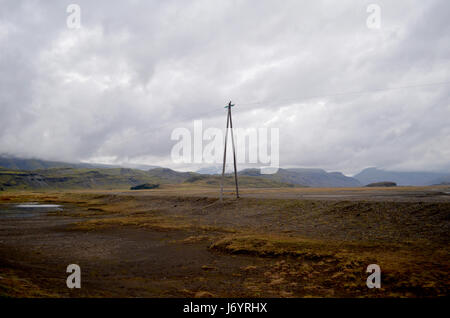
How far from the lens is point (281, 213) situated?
27312 millimetres

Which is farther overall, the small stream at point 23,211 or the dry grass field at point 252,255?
the small stream at point 23,211

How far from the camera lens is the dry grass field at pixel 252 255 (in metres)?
10.2

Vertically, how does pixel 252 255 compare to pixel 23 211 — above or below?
above

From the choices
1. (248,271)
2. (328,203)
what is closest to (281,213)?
(328,203)

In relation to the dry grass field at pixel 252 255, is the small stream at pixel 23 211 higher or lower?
lower

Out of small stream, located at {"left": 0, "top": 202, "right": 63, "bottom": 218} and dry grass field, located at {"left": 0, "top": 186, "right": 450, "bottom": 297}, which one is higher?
dry grass field, located at {"left": 0, "top": 186, "right": 450, "bottom": 297}

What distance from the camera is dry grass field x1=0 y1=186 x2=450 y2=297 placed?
10.2 meters

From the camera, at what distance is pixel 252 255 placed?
15492mm

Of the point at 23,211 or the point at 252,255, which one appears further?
the point at 23,211

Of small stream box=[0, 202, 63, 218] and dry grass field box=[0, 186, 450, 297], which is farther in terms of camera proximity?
small stream box=[0, 202, 63, 218]
